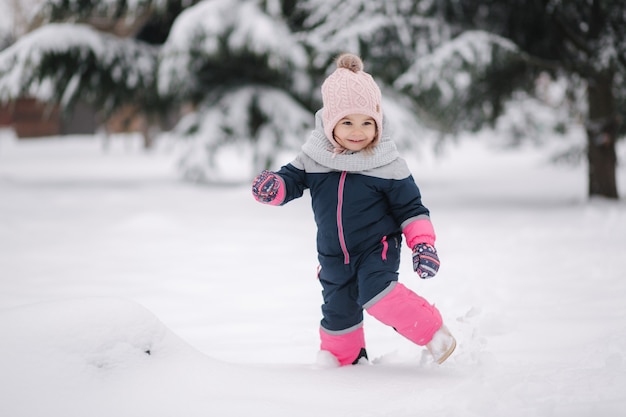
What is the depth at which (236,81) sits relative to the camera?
955 centimetres

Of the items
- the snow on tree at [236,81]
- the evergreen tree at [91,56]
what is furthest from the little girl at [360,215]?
the evergreen tree at [91,56]

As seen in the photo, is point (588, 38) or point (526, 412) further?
point (588, 38)

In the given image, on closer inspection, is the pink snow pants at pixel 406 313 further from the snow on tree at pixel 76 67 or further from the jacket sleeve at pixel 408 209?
the snow on tree at pixel 76 67

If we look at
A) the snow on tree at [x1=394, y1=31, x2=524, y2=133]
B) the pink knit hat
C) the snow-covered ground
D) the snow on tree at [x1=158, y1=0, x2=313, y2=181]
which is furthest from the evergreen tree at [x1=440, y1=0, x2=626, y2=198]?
the pink knit hat

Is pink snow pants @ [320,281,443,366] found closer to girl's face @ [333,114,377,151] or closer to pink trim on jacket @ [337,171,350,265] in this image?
pink trim on jacket @ [337,171,350,265]

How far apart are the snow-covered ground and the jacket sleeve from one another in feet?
1.35

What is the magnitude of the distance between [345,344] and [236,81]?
26.3 ft

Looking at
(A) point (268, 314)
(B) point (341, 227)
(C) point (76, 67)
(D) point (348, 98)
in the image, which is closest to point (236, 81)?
(C) point (76, 67)

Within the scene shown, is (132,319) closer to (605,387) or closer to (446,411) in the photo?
(446,411)

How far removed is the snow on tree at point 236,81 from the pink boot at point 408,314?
6.20 metres

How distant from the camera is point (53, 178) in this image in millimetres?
10773

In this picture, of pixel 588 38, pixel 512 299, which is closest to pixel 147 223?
pixel 512 299

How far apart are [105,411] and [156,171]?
12.0 metres

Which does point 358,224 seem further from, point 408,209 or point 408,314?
point 408,314
